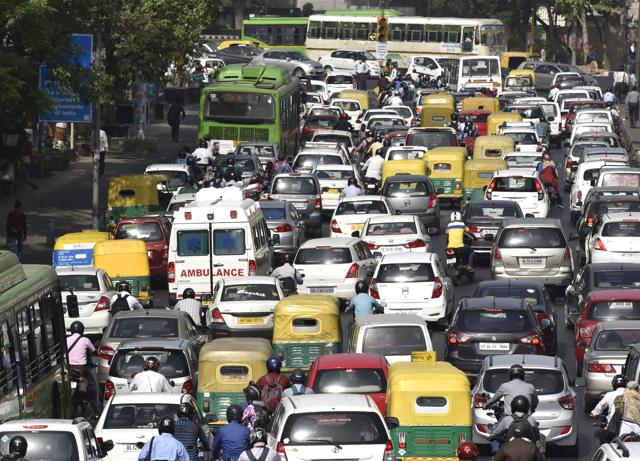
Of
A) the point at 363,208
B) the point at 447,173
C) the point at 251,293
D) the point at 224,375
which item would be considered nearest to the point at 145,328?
the point at 224,375

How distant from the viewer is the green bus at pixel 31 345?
1902 centimetres

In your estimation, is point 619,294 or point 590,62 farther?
point 590,62

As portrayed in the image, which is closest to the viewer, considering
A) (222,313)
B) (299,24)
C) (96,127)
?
(222,313)

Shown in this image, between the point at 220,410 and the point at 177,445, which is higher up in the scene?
the point at 177,445

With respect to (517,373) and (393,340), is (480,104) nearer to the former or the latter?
(393,340)

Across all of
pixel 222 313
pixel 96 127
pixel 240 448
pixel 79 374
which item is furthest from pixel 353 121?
pixel 240 448

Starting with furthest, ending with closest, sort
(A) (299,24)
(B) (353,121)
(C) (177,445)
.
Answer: (A) (299,24) → (B) (353,121) → (C) (177,445)

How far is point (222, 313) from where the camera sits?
28.2m

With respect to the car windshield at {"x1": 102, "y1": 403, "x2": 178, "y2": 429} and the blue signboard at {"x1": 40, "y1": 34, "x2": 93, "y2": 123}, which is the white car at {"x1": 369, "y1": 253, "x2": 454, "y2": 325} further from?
the blue signboard at {"x1": 40, "y1": 34, "x2": 93, "y2": 123}

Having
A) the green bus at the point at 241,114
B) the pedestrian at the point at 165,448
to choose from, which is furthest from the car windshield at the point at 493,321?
the green bus at the point at 241,114

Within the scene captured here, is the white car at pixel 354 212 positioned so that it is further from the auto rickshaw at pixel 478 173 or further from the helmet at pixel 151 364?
the helmet at pixel 151 364

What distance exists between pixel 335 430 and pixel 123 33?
3911 cm

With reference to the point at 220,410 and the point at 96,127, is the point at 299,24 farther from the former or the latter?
the point at 220,410

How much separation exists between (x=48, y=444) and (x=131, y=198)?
82.1 feet
